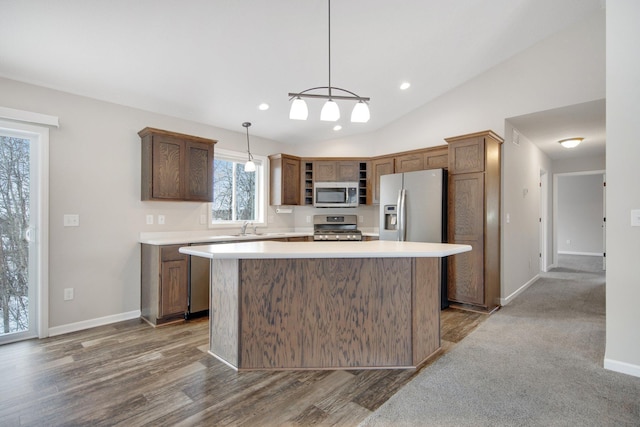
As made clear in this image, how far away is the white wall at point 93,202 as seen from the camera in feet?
9.93

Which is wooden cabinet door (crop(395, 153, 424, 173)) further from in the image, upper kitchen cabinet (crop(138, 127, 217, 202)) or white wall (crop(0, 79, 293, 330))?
white wall (crop(0, 79, 293, 330))

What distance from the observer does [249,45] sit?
2900 mm

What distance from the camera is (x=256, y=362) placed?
2262 millimetres

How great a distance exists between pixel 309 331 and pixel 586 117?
413 centimetres

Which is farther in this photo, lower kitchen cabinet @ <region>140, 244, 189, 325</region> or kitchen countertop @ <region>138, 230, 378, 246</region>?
kitchen countertop @ <region>138, 230, 378, 246</region>

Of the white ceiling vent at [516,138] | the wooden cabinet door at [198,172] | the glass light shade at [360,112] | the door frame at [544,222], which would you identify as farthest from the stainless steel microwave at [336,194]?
the door frame at [544,222]

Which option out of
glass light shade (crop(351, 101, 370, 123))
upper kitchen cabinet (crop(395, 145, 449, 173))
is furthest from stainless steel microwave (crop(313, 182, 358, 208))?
glass light shade (crop(351, 101, 370, 123))

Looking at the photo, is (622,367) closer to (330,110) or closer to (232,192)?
(330,110)

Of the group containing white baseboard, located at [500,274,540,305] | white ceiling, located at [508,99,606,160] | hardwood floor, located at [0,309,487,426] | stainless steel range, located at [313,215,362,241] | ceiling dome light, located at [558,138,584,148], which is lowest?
hardwood floor, located at [0,309,487,426]

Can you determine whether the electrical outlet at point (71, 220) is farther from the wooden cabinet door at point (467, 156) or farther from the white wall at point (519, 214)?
the white wall at point (519, 214)

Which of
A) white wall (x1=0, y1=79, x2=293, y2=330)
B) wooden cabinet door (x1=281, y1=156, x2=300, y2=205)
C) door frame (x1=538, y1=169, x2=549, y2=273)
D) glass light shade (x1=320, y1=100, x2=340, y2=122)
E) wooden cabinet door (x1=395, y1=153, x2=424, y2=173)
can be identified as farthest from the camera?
door frame (x1=538, y1=169, x2=549, y2=273)

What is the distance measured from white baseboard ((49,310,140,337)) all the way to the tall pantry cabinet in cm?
368

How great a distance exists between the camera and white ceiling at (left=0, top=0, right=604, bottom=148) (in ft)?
7.88

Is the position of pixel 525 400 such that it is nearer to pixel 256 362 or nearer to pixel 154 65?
pixel 256 362
